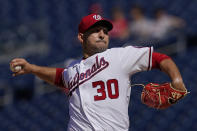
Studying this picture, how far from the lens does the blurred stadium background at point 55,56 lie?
255 inches

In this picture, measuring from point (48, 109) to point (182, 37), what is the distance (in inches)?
101

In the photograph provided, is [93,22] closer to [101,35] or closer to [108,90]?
[101,35]

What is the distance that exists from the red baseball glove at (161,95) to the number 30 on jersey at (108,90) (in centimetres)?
22

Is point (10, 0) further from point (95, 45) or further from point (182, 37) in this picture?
point (95, 45)

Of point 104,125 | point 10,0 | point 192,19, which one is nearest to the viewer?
point 104,125

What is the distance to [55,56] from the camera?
8211mm

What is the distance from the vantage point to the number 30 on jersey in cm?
295

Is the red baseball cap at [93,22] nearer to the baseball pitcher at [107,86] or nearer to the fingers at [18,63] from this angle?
the baseball pitcher at [107,86]

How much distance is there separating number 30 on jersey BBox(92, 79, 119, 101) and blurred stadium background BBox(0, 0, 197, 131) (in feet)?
11.3

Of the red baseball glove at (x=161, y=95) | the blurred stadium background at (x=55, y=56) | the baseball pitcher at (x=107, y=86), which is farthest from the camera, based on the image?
the blurred stadium background at (x=55, y=56)

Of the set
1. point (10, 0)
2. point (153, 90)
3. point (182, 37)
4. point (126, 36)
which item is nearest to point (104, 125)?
point (153, 90)

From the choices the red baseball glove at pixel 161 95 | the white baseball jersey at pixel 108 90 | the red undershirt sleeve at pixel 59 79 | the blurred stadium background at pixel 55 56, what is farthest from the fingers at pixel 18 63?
the blurred stadium background at pixel 55 56

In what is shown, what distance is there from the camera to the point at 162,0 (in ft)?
27.4

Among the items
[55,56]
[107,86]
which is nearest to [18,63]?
[107,86]
